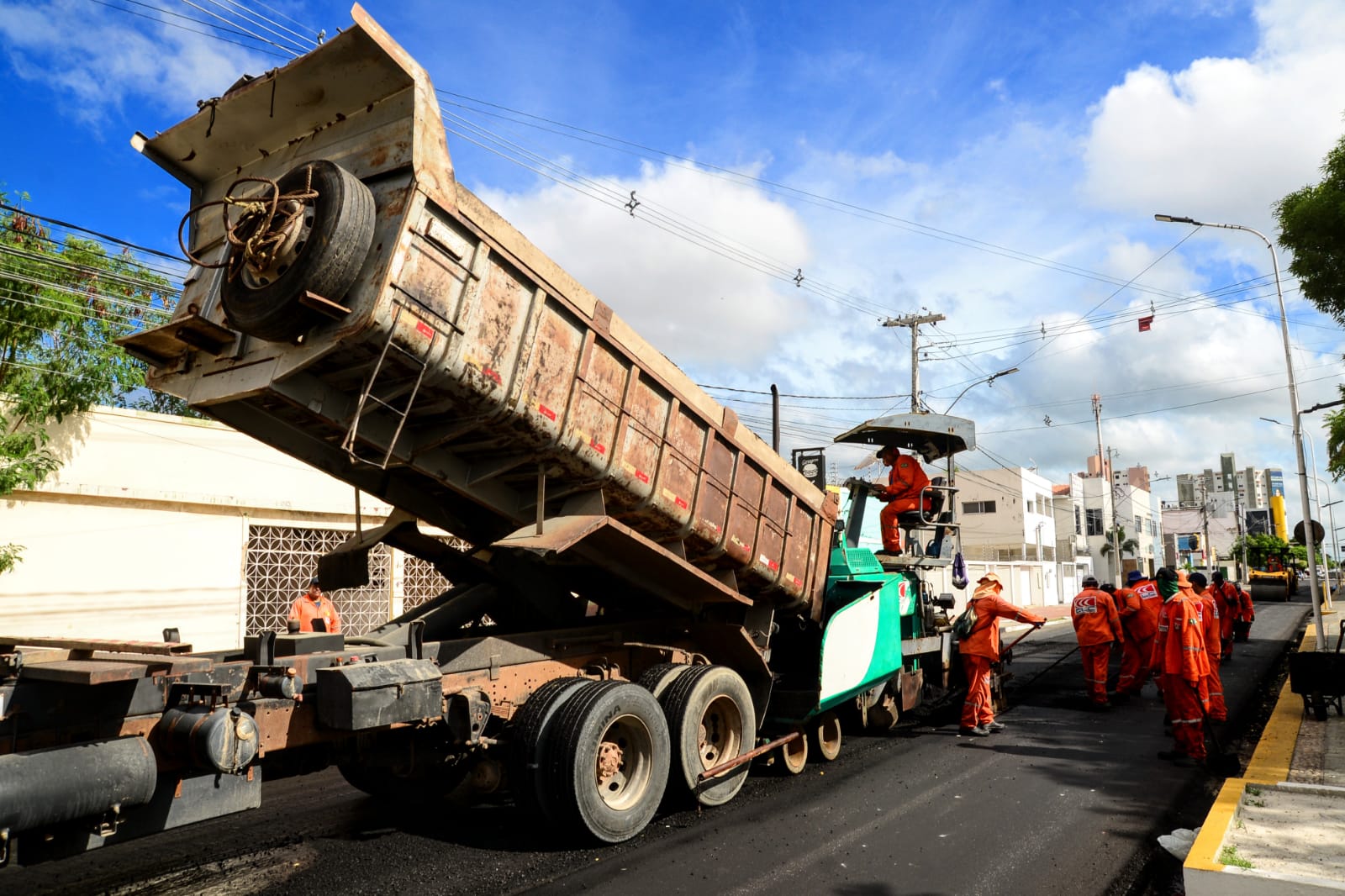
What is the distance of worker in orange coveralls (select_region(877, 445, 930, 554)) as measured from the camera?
28.1 ft

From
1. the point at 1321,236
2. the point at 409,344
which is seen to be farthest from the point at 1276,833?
the point at 1321,236

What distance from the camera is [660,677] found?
19.0 ft

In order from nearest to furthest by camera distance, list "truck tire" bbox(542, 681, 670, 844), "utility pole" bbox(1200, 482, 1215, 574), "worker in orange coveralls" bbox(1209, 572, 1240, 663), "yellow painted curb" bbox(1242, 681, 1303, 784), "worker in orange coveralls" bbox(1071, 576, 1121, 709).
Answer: "truck tire" bbox(542, 681, 670, 844) < "yellow painted curb" bbox(1242, 681, 1303, 784) < "worker in orange coveralls" bbox(1071, 576, 1121, 709) < "worker in orange coveralls" bbox(1209, 572, 1240, 663) < "utility pole" bbox(1200, 482, 1215, 574)

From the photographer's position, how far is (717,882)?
4.43 metres

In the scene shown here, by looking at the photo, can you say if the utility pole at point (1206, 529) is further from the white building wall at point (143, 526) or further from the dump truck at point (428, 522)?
the dump truck at point (428, 522)

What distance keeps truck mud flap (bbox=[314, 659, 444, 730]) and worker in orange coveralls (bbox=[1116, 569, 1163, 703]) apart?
29.6 ft

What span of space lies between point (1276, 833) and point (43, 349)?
12.3 meters

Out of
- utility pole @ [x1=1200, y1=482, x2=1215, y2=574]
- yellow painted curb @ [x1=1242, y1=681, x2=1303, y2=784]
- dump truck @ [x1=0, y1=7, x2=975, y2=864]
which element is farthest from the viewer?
utility pole @ [x1=1200, y1=482, x2=1215, y2=574]

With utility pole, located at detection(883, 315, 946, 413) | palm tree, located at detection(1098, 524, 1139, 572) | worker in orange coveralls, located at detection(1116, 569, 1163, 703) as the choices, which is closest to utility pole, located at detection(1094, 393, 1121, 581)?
palm tree, located at detection(1098, 524, 1139, 572)

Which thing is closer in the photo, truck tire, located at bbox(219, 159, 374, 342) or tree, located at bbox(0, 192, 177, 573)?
truck tire, located at bbox(219, 159, 374, 342)

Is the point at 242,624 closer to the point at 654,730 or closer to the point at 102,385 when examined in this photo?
the point at 102,385

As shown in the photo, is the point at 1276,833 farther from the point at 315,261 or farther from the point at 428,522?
the point at 315,261

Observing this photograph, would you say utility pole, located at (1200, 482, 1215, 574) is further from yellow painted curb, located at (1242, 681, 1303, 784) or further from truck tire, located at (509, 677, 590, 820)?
truck tire, located at (509, 677, 590, 820)

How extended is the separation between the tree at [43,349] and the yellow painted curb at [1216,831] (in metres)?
10.1
